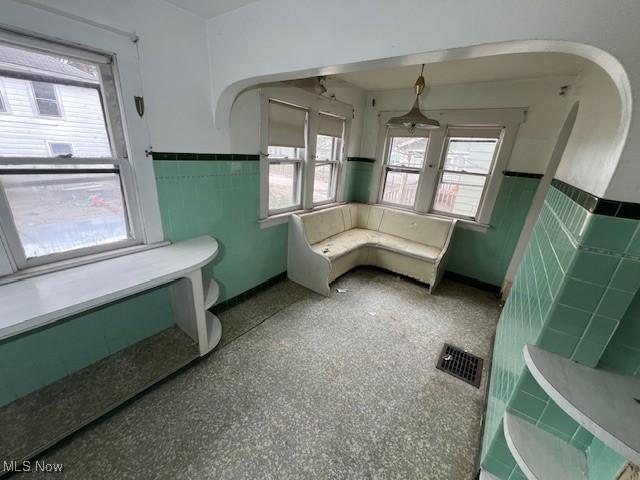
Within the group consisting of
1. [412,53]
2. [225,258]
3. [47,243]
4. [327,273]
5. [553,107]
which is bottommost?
[327,273]

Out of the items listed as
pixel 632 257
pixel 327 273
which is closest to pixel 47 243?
pixel 327 273

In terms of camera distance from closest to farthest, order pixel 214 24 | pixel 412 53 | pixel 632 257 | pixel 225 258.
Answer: pixel 632 257 < pixel 412 53 < pixel 214 24 < pixel 225 258

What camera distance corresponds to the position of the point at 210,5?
1591 millimetres

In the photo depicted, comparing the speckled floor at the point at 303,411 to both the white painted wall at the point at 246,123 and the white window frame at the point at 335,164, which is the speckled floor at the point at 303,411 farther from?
the white window frame at the point at 335,164

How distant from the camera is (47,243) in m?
1.49

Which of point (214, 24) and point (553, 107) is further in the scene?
point (553, 107)

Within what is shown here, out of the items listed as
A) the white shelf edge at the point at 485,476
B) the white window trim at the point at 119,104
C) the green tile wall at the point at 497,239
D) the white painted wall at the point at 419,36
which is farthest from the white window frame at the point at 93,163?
the green tile wall at the point at 497,239

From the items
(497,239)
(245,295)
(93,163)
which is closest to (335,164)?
(245,295)

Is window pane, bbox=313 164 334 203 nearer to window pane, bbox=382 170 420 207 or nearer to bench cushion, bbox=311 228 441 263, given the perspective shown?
bench cushion, bbox=311 228 441 263

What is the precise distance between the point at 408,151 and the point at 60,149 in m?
3.55

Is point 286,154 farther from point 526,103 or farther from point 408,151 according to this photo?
point 526,103

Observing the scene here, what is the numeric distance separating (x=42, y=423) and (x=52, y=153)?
150 centimetres

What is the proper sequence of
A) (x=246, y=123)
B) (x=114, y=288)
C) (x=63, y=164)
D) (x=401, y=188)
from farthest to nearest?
(x=401, y=188)
(x=246, y=123)
(x=63, y=164)
(x=114, y=288)

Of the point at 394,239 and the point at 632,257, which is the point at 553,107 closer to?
the point at 394,239
